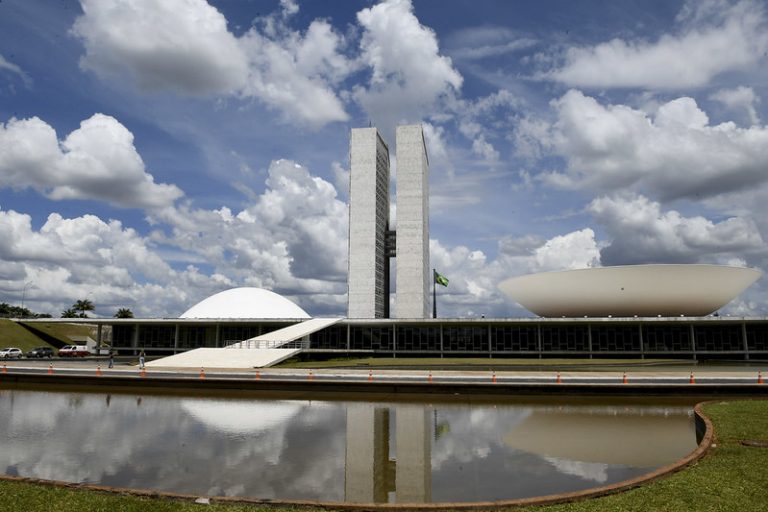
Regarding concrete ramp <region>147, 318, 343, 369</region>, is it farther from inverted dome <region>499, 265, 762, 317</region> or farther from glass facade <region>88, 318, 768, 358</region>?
inverted dome <region>499, 265, 762, 317</region>

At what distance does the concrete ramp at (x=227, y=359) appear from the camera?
123ft

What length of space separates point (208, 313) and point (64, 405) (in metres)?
47.7

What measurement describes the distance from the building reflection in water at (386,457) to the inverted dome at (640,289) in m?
38.3

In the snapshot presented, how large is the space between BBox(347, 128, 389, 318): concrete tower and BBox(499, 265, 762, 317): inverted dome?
2720cm

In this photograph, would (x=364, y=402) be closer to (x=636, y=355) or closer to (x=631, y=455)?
(x=631, y=455)

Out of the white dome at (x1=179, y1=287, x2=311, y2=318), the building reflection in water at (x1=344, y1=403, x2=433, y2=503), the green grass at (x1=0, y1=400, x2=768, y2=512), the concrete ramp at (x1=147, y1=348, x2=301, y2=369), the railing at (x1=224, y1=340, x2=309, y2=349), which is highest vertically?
the white dome at (x1=179, y1=287, x2=311, y2=318)

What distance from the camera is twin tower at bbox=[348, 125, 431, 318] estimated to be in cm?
7844

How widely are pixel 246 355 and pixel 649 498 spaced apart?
35126 mm

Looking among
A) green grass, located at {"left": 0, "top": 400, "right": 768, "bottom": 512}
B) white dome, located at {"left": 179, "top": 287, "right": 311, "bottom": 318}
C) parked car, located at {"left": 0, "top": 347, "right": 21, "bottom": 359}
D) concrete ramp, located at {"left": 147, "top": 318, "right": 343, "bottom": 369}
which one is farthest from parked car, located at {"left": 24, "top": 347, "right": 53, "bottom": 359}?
green grass, located at {"left": 0, "top": 400, "right": 768, "bottom": 512}

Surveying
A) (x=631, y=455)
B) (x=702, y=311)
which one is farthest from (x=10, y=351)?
(x=702, y=311)

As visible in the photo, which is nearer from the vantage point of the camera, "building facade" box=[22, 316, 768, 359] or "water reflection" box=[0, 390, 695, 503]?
"water reflection" box=[0, 390, 695, 503]

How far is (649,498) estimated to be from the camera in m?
8.32

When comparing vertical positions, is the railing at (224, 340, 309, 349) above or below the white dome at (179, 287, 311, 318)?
below

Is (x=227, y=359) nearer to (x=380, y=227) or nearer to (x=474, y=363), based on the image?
(x=474, y=363)
